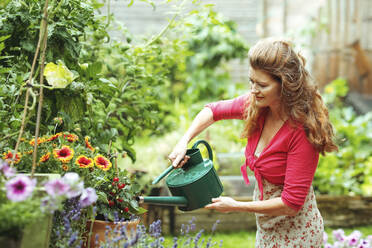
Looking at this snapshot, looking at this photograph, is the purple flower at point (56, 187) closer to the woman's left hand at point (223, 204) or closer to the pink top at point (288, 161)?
the woman's left hand at point (223, 204)

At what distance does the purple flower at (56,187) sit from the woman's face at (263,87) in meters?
0.76

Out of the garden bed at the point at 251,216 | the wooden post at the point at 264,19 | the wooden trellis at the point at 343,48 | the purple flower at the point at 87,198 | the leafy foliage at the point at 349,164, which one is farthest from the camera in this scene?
the wooden post at the point at 264,19

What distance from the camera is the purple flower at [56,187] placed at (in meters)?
0.90

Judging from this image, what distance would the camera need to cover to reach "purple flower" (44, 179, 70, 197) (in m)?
0.90

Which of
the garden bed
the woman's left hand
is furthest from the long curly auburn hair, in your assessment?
the garden bed

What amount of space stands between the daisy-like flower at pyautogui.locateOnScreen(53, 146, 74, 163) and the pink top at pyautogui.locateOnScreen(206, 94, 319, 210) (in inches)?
26.8

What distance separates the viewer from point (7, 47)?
5.04ft

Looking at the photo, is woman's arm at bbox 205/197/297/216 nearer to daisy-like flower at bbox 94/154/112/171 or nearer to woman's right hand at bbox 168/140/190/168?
woman's right hand at bbox 168/140/190/168

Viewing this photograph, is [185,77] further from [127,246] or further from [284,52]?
[127,246]

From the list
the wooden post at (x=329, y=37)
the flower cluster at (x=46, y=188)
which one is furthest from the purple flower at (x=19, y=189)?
the wooden post at (x=329, y=37)

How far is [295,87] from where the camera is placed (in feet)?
4.65

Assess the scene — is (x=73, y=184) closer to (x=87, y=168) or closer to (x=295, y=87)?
(x=87, y=168)

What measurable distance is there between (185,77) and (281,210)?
402 centimetres

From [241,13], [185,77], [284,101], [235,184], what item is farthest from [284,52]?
[241,13]
